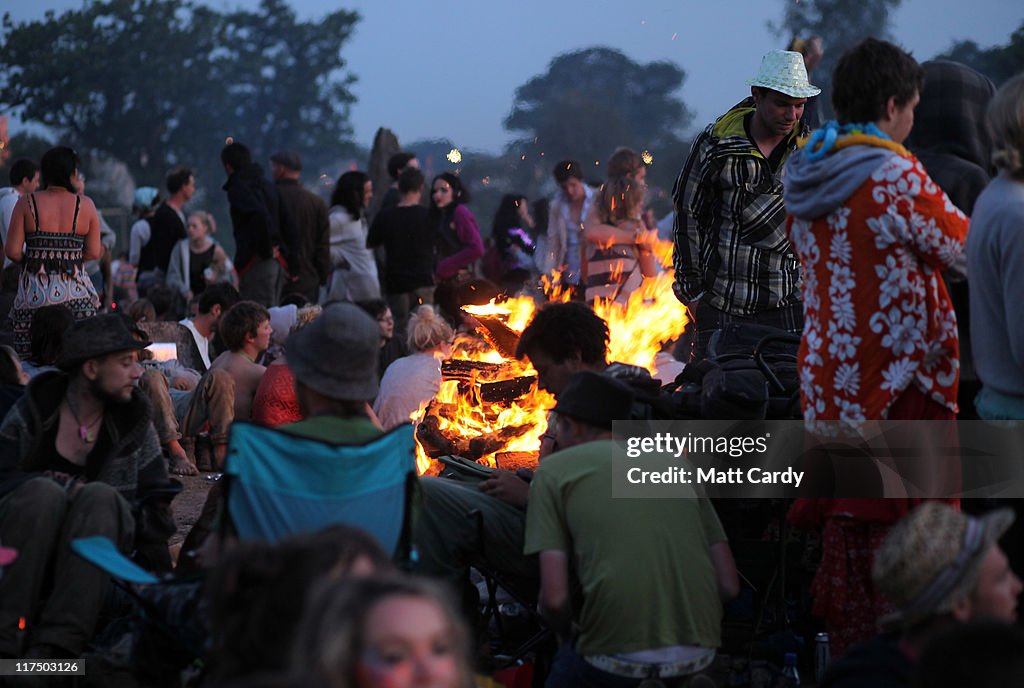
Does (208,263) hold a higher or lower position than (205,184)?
lower

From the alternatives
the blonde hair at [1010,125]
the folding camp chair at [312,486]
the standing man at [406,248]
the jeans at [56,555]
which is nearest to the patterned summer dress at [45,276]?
the jeans at [56,555]

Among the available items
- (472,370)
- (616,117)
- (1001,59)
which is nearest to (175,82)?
(616,117)

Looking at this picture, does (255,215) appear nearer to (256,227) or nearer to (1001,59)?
(256,227)

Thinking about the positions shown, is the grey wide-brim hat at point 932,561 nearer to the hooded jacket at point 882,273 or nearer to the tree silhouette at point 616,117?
the hooded jacket at point 882,273

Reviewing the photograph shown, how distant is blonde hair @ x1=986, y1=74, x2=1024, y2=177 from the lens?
456 centimetres

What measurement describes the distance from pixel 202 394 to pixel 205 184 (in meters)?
46.1

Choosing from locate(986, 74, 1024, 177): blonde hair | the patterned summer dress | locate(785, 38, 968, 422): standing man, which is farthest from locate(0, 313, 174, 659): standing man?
the patterned summer dress

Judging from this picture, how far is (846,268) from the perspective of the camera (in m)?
4.77

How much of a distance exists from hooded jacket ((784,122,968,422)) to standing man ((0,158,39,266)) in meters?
7.86

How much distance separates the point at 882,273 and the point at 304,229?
8555mm

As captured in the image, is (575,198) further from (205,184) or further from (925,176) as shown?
(205,184)

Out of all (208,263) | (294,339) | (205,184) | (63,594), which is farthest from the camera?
(205,184)

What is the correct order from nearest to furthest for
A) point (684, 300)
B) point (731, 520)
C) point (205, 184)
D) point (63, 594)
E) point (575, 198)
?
point (63, 594)
point (731, 520)
point (684, 300)
point (575, 198)
point (205, 184)

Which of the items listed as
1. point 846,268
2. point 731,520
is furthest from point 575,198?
point 846,268
